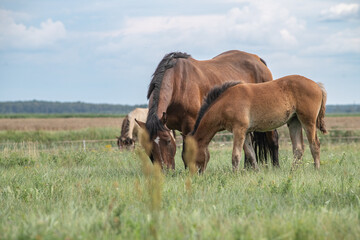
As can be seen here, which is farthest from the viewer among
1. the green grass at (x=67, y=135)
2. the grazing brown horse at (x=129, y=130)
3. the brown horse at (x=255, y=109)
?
the green grass at (x=67, y=135)

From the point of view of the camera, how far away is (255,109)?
8.00 metres

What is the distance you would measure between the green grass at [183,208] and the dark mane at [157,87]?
0.80m

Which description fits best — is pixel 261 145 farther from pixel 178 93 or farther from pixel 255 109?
pixel 178 93

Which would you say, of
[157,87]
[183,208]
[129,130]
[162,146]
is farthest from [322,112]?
[129,130]

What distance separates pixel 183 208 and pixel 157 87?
145 inches

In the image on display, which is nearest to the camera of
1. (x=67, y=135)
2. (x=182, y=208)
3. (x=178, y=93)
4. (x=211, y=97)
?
(x=182, y=208)

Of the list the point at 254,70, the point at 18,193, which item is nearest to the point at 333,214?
the point at 18,193

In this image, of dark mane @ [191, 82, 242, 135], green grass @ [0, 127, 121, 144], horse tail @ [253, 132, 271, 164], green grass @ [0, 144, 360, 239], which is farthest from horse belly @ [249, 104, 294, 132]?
green grass @ [0, 127, 121, 144]

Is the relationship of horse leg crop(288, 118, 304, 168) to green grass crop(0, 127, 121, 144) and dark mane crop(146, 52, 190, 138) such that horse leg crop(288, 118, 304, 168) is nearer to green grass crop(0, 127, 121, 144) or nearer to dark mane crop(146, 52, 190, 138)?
dark mane crop(146, 52, 190, 138)

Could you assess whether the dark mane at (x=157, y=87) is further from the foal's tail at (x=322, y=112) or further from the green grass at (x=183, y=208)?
the foal's tail at (x=322, y=112)

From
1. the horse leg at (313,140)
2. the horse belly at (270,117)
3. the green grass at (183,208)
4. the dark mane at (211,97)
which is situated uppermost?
the dark mane at (211,97)

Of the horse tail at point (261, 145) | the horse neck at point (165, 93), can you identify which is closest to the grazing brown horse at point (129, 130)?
the horse tail at point (261, 145)

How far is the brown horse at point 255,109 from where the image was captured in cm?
779

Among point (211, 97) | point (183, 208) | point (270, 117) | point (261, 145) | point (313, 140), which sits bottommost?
point (183, 208)
